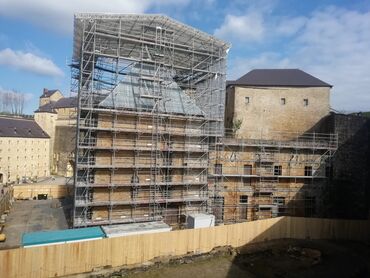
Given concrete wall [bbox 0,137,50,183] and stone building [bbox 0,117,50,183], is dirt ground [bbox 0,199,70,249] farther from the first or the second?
stone building [bbox 0,117,50,183]

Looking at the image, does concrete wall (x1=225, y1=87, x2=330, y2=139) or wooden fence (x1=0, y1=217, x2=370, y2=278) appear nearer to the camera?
wooden fence (x1=0, y1=217, x2=370, y2=278)

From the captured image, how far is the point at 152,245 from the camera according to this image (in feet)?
56.9

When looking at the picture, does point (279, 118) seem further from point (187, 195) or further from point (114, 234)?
point (114, 234)

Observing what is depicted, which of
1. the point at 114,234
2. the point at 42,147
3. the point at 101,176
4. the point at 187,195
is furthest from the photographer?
the point at 42,147

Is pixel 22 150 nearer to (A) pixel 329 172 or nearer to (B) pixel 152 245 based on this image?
(B) pixel 152 245

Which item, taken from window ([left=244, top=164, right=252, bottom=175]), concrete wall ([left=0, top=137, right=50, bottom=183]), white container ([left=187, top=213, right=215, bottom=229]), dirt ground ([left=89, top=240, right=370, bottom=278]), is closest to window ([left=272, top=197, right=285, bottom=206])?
window ([left=244, top=164, right=252, bottom=175])

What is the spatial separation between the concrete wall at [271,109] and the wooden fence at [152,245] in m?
11.0

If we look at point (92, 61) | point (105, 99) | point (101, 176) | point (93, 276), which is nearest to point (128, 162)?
point (101, 176)

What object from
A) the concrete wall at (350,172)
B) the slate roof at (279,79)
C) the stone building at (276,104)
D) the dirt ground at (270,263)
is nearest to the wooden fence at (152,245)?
the dirt ground at (270,263)

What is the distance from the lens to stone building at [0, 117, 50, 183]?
42.5 meters

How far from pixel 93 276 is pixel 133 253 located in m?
2.24

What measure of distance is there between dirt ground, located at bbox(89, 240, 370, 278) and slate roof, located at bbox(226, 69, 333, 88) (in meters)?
16.0

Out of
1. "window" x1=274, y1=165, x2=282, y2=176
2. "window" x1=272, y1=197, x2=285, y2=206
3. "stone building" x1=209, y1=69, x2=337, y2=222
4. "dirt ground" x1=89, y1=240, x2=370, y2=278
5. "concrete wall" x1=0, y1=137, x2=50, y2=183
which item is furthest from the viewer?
"concrete wall" x1=0, y1=137, x2=50, y2=183

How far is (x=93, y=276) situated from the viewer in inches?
603
